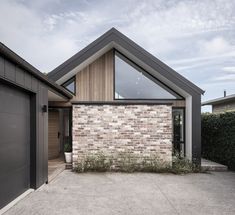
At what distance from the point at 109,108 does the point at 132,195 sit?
4151mm

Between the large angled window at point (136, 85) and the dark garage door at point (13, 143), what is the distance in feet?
16.3

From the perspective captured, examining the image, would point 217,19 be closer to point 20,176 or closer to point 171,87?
point 171,87

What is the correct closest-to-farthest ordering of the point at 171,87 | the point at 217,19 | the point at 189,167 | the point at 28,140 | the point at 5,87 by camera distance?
the point at 5,87 < the point at 28,140 < the point at 189,167 < the point at 217,19 < the point at 171,87

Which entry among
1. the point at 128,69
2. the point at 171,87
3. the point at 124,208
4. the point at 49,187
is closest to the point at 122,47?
the point at 128,69

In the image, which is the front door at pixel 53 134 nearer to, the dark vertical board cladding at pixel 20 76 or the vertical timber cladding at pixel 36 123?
the vertical timber cladding at pixel 36 123

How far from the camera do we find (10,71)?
4988 millimetres

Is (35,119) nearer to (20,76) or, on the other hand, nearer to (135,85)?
(20,76)

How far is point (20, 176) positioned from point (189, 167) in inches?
234

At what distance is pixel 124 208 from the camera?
17.0 ft

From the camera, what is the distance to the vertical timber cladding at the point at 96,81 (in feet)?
35.0

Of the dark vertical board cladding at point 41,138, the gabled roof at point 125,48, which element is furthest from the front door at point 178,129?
the dark vertical board cladding at point 41,138

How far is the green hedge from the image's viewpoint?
9.43 meters

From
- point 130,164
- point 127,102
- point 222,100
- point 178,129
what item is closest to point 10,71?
point 127,102

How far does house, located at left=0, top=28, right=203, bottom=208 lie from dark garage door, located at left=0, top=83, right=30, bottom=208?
0.16 feet
